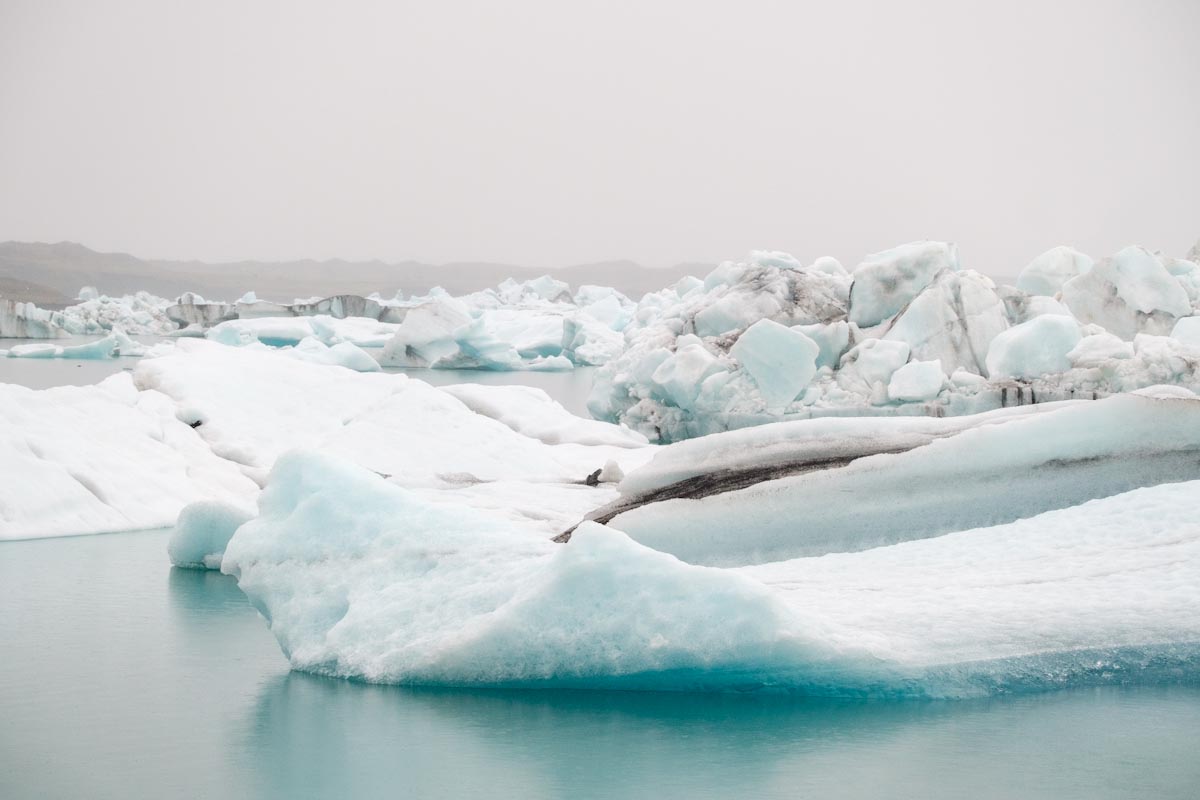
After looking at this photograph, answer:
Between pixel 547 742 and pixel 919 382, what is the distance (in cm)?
918

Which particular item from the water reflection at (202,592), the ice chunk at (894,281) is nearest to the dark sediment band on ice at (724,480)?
the water reflection at (202,592)

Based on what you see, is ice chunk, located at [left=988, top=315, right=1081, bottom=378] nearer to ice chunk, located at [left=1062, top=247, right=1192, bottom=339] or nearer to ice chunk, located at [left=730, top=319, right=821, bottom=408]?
ice chunk, located at [left=730, top=319, right=821, bottom=408]

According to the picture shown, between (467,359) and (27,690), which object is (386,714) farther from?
(467,359)

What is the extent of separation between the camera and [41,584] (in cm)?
657

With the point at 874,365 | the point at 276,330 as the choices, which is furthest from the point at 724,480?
the point at 276,330

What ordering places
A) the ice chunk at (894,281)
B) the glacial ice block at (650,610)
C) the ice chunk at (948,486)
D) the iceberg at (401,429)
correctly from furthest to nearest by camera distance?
the ice chunk at (894,281) < the iceberg at (401,429) < the ice chunk at (948,486) < the glacial ice block at (650,610)

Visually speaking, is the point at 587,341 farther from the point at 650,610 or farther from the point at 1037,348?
the point at 650,610

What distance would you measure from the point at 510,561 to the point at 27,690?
6.12 ft

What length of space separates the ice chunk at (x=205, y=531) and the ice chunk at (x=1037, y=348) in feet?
26.8

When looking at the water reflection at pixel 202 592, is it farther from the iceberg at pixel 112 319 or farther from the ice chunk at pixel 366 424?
the iceberg at pixel 112 319

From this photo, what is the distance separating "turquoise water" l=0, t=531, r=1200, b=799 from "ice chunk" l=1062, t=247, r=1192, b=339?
1082 centimetres

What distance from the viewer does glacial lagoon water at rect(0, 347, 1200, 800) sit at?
3.64 metres

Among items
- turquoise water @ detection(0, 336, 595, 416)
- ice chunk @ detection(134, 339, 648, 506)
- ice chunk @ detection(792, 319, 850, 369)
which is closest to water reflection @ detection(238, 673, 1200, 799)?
ice chunk @ detection(134, 339, 648, 506)

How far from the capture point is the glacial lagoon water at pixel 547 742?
11.9 ft
